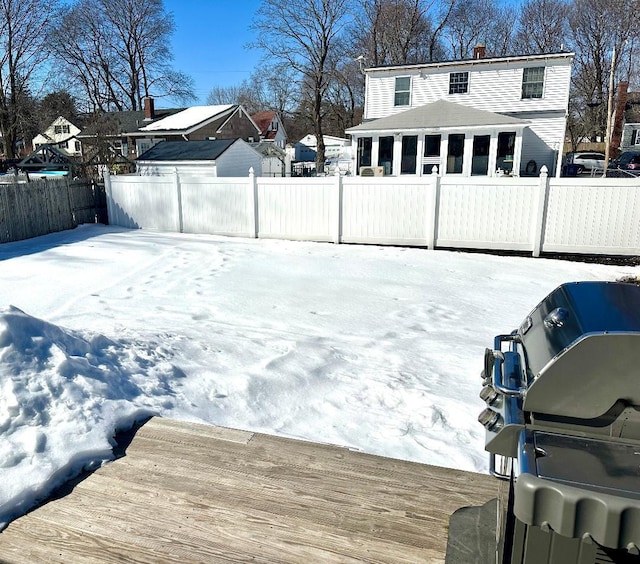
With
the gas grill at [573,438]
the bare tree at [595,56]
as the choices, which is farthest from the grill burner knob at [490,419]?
the bare tree at [595,56]

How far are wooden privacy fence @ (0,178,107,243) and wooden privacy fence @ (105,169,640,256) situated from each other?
111cm

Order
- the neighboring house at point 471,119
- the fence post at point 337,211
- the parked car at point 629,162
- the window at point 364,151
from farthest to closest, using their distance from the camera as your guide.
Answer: the parked car at point 629,162
the window at point 364,151
the neighboring house at point 471,119
the fence post at point 337,211

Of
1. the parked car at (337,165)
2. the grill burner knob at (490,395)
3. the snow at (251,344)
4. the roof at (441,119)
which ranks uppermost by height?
the roof at (441,119)

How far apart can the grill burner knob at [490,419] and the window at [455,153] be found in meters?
18.9

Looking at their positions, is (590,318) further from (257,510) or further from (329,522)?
(257,510)

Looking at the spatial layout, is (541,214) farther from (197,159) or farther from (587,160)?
(587,160)

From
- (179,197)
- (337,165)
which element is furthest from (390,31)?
(179,197)

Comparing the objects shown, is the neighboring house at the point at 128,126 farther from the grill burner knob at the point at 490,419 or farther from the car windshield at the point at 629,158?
the grill burner knob at the point at 490,419

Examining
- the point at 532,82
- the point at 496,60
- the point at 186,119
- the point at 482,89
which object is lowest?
the point at 186,119

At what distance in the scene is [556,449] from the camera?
1244 mm

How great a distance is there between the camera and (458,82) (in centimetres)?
2122

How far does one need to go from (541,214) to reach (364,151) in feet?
41.1

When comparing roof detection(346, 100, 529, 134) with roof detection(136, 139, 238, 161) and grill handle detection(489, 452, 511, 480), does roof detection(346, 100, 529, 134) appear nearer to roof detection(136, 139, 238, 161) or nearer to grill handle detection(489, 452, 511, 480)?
roof detection(136, 139, 238, 161)

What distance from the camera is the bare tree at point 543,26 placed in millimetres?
41688
